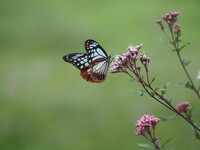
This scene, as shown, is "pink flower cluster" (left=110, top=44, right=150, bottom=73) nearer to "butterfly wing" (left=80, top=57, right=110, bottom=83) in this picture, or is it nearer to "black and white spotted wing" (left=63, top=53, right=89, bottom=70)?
"butterfly wing" (left=80, top=57, right=110, bottom=83)

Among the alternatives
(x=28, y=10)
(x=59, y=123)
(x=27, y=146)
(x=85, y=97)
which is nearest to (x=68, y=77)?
(x=85, y=97)

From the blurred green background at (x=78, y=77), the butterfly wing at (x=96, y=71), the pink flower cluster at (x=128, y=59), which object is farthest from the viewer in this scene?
the blurred green background at (x=78, y=77)

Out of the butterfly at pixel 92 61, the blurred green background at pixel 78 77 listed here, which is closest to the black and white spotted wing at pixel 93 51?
the butterfly at pixel 92 61

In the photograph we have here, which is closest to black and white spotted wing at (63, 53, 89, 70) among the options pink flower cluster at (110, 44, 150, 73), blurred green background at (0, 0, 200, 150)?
pink flower cluster at (110, 44, 150, 73)

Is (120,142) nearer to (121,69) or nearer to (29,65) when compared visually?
(121,69)

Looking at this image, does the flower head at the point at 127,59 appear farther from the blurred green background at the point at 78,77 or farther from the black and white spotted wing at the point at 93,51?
the black and white spotted wing at the point at 93,51

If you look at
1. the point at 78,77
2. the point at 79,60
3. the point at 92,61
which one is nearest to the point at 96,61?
the point at 92,61

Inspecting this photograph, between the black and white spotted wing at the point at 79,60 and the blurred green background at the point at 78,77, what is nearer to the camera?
the black and white spotted wing at the point at 79,60
